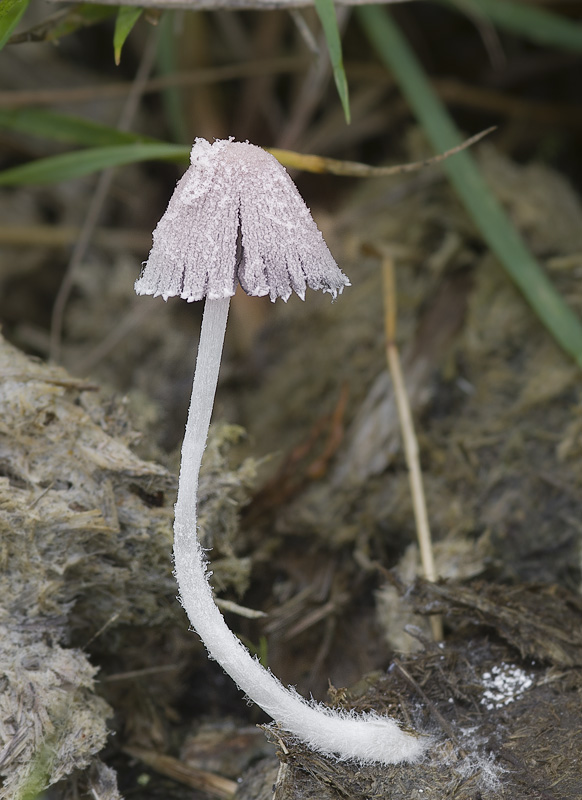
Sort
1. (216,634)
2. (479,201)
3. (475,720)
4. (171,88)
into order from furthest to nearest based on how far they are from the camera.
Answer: (171,88) → (479,201) → (475,720) → (216,634)

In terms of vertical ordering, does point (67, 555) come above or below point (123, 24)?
below

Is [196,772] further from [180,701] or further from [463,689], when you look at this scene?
[463,689]

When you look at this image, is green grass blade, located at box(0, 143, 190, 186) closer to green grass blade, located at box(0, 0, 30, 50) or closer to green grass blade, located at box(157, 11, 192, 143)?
green grass blade, located at box(0, 0, 30, 50)

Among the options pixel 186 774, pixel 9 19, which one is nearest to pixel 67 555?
pixel 186 774

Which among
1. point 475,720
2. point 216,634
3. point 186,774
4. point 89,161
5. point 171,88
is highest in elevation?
point 171,88

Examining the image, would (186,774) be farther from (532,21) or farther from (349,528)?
(532,21)

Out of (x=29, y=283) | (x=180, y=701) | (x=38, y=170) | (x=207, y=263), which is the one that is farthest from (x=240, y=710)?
(x=29, y=283)

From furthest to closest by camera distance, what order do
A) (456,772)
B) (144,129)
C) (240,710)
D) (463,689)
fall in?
(144,129)
(240,710)
(463,689)
(456,772)
